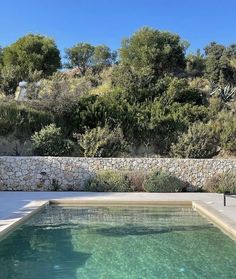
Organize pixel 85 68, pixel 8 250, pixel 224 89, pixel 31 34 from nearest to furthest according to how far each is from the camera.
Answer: pixel 8 250
pixel 224 89
pixel 31 34
pixel 85 68

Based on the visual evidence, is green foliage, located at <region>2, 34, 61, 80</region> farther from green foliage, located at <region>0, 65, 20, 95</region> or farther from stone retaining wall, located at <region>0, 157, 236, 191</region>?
stone retaining wall, located at <region>0, 157, 236, 191</region>

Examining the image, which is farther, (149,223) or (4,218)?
(149,223)

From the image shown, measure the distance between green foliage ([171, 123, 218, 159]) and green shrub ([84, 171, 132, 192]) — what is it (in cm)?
374

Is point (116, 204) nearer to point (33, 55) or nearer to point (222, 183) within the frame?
point (222, 183)

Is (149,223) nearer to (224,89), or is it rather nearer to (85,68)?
(224,89)

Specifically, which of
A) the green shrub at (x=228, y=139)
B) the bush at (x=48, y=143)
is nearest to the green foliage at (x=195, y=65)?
the green shrub at (x=228, y=139)

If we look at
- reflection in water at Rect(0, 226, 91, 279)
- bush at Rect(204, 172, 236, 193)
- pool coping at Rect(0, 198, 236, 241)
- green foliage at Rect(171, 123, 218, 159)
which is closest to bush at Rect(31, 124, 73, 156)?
green foliage at Rect(171, 123, 218, 159)

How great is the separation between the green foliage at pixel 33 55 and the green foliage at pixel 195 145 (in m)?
20.5

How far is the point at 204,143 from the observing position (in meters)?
21.8

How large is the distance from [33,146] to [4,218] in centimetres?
1002

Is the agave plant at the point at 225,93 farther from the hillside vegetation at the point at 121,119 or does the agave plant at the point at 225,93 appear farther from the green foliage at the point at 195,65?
the green foliage at the point at 195,65

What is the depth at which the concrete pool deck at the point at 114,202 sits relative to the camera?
37.5 ft

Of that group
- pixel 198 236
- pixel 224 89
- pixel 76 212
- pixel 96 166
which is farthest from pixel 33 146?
pixel 224 89

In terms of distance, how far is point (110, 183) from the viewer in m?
19.1
